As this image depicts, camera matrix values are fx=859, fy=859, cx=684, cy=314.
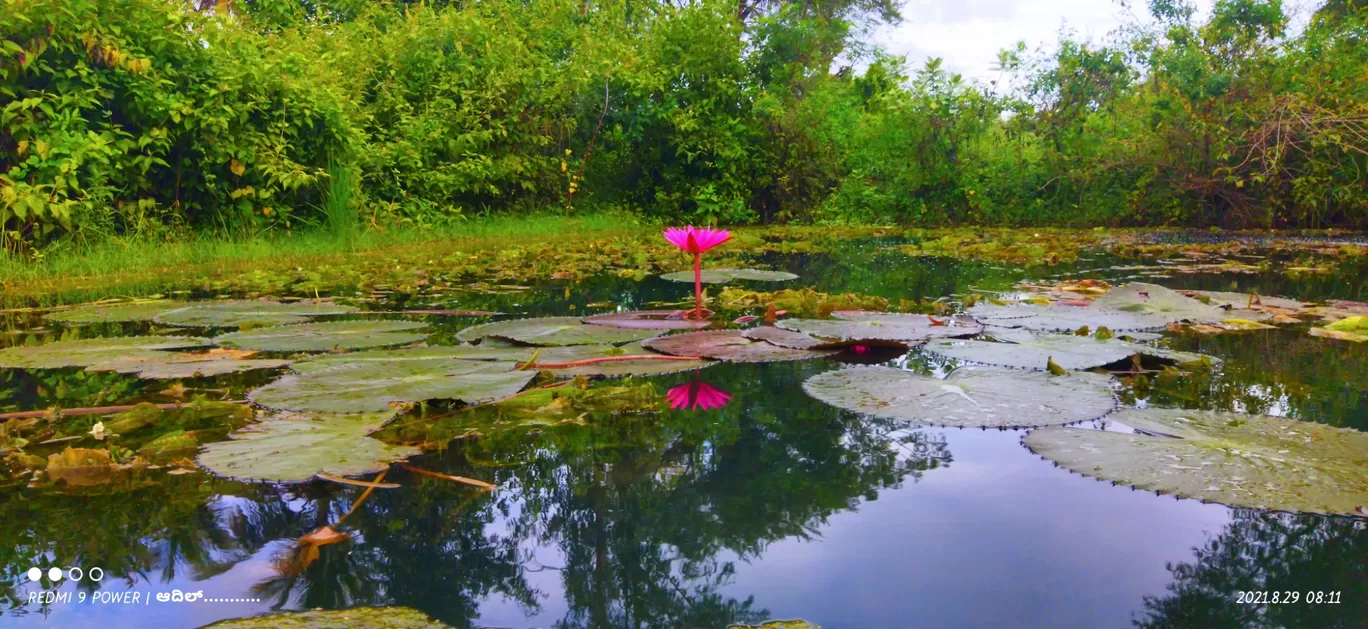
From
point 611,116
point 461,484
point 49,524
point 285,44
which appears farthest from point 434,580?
point 611,116

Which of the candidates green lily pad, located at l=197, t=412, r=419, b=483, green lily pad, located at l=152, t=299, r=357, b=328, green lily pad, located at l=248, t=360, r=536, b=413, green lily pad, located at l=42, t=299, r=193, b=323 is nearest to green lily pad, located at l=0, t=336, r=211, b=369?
green lily pad, located at l=152, t=299, r=357, b=328

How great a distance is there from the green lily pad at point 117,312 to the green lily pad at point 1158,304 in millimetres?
A: 3313

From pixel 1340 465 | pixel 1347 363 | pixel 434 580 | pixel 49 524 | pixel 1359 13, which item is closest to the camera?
pixel 434 580

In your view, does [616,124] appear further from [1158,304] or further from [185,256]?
[1158,304]

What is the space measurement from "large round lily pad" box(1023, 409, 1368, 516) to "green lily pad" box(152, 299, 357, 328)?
2373 mm

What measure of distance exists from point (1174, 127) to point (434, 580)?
366 inches

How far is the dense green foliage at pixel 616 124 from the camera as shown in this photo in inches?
193

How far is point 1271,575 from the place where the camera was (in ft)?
3.36

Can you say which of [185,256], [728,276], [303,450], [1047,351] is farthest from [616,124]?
[303,450]

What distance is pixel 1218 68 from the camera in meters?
8.45

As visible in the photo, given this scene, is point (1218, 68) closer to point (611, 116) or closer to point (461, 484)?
point (611, 116)

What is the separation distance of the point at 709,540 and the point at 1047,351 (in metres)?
1.45

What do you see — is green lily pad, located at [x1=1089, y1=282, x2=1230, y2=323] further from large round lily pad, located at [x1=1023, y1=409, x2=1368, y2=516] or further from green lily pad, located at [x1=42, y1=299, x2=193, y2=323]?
green lily pad, located at [x1=42, y1=299, x2=193, y2=323]

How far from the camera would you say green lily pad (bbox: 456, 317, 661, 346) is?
7.88 feet
